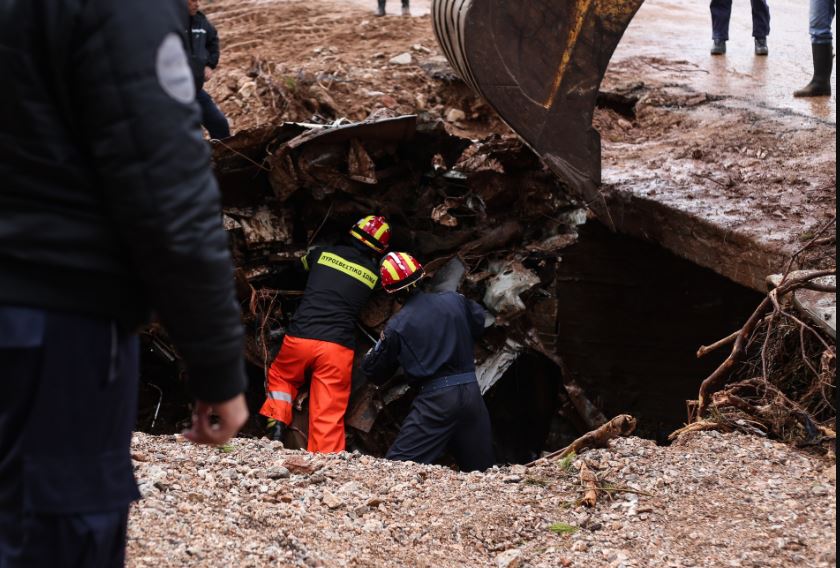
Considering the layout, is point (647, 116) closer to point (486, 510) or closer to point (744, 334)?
point (744, 334)

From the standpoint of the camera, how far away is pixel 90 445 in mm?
1548

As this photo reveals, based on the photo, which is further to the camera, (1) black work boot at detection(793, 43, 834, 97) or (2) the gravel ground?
(1) black work boot at detection(793, 43, 834, 97)

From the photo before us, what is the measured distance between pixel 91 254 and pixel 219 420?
37 cm

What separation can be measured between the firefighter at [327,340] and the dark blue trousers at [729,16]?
213 inches

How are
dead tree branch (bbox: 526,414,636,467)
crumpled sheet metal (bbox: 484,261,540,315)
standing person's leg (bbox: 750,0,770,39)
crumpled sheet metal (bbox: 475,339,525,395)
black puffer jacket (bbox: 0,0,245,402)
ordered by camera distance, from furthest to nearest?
standing person's leg (bbox: 750,0,770,39) → crumpled sheet metal (bbox: 475,339,525,395) → crumpled sheet metal (bbox: 484,261,540,315) → dead tree branch (bbox: 526,414,636,467) → black puffer jacket (bbox: 0,0,245,402)

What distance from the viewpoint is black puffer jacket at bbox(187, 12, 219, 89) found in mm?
6538

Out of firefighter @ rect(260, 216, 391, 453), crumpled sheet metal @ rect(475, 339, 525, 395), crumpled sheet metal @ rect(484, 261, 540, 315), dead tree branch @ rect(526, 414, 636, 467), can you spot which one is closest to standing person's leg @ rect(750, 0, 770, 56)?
crumpled sheet metal @ rect(484, 261, 540, 315)

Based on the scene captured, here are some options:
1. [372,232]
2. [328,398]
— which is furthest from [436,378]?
[372,232]

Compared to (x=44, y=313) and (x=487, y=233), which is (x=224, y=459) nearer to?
(x=44, y=313)

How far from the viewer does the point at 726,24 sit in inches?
391

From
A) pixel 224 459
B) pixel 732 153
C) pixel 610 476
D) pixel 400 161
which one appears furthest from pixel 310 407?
pixel 732 153

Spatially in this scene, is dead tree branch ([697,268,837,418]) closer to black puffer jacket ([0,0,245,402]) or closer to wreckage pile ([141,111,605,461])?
wreckage pile ([141,111,605,461])

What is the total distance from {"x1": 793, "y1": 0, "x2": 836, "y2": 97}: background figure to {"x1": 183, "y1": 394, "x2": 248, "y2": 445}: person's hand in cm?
746

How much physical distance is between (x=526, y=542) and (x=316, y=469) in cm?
94
